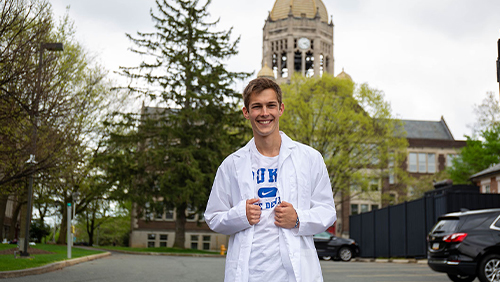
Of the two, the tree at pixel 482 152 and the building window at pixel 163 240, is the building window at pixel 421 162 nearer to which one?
the tree at pixel 482 152

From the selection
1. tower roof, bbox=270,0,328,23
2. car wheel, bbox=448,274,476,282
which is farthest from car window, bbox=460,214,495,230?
tower roof, bbox=270,0,328,23

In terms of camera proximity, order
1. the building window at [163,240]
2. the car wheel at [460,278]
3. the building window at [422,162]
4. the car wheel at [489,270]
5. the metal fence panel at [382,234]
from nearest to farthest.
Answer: the car wheel at [489,270] < the car wheel at [460,278] < the metal fence panel at [382,234] < the building window at [163,240] < the building window at [422,162]

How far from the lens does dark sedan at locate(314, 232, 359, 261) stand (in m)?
28.1

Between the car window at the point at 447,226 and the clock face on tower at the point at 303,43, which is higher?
the clock face on tower at the point at 303,43

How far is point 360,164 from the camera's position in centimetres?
4069

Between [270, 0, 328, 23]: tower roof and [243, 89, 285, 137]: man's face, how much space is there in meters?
85.5

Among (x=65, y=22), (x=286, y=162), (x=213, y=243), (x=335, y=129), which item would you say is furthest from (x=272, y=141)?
(x=213, y=243)

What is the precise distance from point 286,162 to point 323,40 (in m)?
84.6

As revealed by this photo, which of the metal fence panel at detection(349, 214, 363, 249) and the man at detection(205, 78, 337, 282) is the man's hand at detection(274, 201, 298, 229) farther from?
the metal fence panel at detection(349, 214, 363, 249)

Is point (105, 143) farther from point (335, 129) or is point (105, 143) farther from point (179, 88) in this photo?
point (335, 129)

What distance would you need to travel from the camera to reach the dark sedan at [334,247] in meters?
28.1

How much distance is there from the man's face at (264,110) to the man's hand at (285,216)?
19.5 inches

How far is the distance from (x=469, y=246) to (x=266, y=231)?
10306 mm

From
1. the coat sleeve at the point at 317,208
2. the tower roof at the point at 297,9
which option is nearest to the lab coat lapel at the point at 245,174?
the coat sleeve at the point at 317,208
